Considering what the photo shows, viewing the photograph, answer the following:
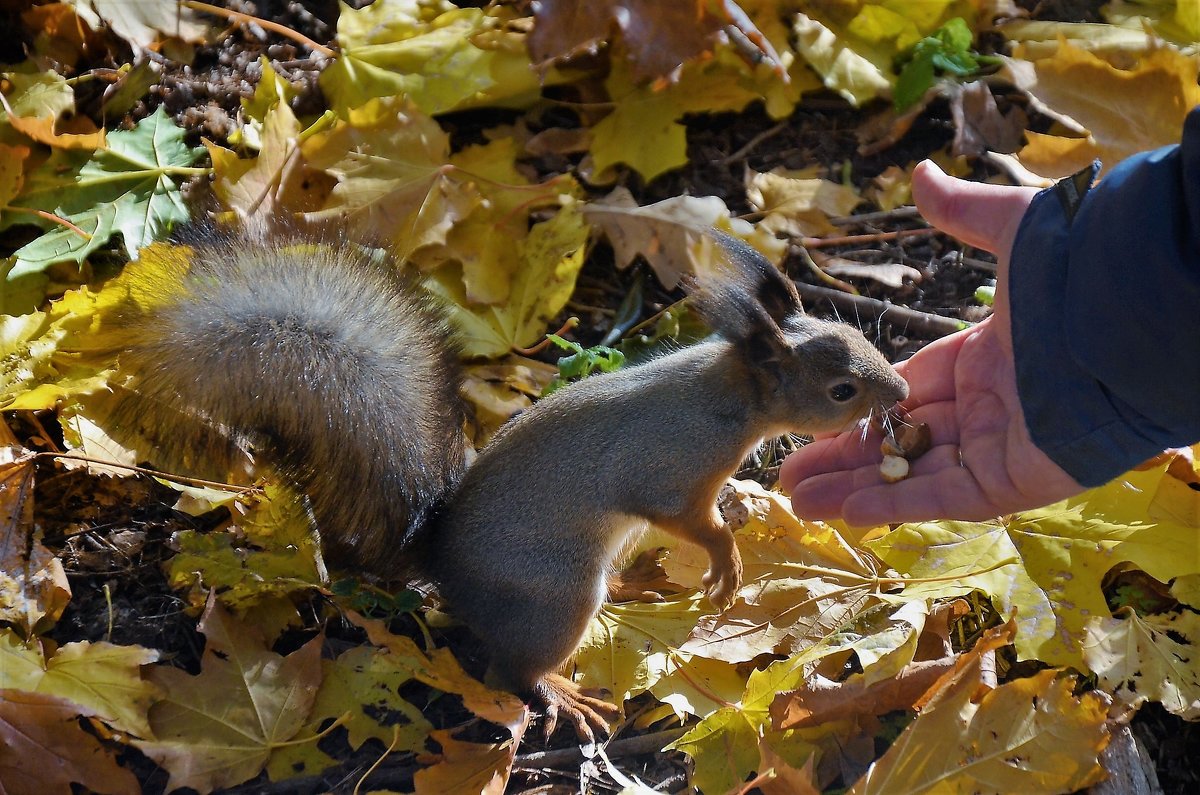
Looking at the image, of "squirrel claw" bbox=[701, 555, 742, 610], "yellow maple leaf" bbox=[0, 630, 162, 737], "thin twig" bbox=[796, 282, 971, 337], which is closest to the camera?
"yellow maple leaf" bbox=[0, 630, 162, 737]

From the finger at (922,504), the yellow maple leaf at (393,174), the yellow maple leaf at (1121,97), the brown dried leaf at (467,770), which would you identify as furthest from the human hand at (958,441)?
the yellow maple leaf at (393,174)

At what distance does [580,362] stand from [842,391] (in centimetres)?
53

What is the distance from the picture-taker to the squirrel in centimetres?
162

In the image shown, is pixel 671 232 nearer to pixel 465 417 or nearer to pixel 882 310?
pixel 882 310

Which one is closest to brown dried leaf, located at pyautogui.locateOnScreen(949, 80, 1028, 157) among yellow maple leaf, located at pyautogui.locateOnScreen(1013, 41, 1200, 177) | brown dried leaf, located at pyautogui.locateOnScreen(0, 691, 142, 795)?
yellow maple leaf, located at pyautogui.locateOnScreen(1013, 41, 1200, 177)

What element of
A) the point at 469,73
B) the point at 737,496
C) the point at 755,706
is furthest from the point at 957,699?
the point at 469,73

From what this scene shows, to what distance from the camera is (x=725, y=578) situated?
1.95 m

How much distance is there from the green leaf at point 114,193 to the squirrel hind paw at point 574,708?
1210 millimetres

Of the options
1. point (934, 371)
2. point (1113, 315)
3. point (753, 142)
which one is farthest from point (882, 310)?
point (1113, 315)

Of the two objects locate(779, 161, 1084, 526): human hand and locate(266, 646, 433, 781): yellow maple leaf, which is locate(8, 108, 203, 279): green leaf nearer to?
locate(266, 646, 433, 781): yellow maple leaf

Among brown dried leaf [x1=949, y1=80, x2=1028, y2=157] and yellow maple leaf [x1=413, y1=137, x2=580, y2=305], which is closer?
yellow maple leaf [x1=413, y1=137, x2=580, y2=305]

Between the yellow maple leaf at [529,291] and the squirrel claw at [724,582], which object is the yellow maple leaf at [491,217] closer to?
the yellow maple leaf at [529,291]

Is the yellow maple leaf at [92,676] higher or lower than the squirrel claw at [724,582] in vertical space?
higher

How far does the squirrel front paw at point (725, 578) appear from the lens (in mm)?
1931
